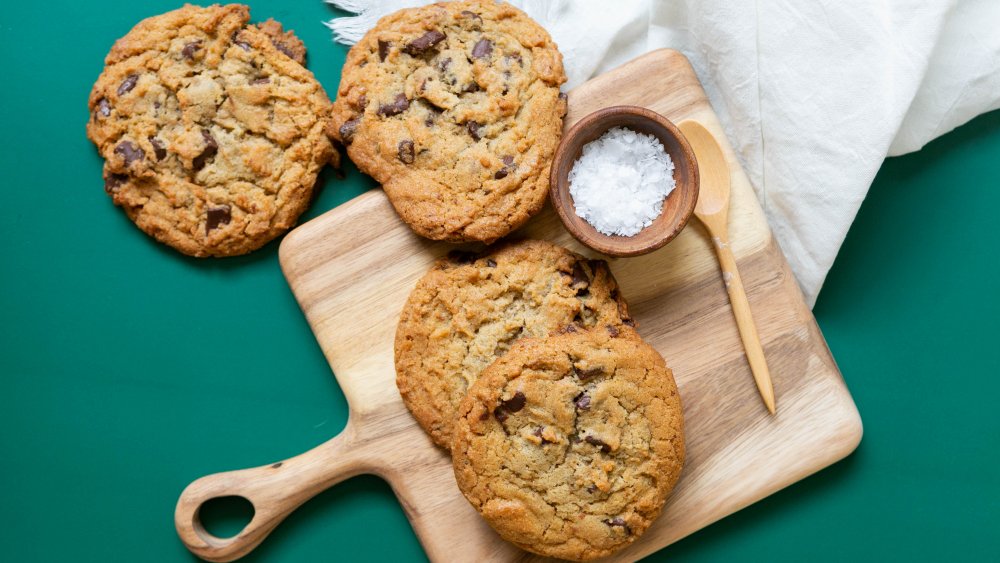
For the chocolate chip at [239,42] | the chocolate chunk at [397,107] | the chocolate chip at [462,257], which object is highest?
the chocolate chip at [239,42]

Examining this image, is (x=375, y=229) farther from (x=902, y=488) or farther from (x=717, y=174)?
(x=902, y=488)

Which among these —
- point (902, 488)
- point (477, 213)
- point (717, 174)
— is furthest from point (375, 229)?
point (902, 488)

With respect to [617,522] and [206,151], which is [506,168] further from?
[617,522]

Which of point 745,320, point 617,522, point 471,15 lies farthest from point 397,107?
point 617,522

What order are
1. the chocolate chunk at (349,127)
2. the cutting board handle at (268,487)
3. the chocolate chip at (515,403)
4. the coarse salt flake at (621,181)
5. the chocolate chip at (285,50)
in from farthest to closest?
the chocolate chip at (285,50) < the cutting board handle at (268,487) < the chocolate chunk at (349,127) < the coarse salt flake at (621,181) < the chocolate chip at (515,403)

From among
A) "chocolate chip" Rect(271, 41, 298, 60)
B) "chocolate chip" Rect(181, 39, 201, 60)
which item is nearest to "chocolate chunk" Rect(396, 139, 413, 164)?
"chocolate chip" Rect(271, 41, 298, 60)

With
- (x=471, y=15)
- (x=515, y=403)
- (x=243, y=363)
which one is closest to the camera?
(x=515, y=403)

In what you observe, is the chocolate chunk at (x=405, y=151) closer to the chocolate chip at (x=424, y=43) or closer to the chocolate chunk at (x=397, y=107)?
Result: the chocolate chunk at (x=397, y=107)

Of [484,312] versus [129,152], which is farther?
[129,152]

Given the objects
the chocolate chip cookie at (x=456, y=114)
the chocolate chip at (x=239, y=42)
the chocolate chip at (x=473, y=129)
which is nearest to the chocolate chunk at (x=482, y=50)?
the chocolate chip cookie at (x=456, y=114)
